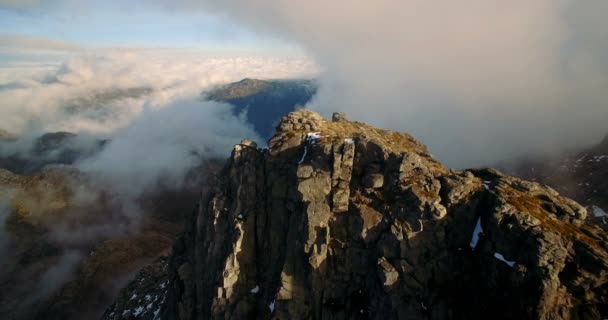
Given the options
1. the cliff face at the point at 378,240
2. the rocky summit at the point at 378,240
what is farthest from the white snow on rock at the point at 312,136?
the rocky summit at the point at 378,240

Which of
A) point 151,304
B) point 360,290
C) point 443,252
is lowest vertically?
point 151,304

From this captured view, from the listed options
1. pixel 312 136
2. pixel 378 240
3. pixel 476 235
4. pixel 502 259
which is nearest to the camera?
pixel 502 259

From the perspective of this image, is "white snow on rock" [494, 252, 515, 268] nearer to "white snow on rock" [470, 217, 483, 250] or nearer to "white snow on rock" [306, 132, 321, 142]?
"white snow on rock" [470, 217, 483, 250]

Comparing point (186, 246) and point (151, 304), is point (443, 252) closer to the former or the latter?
point (186, 246)

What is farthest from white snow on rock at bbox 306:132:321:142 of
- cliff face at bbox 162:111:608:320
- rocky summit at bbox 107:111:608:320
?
rocky summit at bbox 107:111:608:320

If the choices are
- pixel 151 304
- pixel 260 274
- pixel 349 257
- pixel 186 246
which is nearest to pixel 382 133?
pixel 349 257

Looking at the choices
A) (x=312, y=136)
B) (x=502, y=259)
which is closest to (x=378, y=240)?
(x=502, y=259)

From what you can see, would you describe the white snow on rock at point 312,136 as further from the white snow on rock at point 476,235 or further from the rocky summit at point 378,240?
the white snow on rock at point 476,235

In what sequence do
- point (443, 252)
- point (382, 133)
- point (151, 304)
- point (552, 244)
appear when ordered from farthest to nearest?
Result: point (151, 304) → point (382, 133) → point (443, 252) → point (552, 244)

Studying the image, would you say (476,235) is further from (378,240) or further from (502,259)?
(378,240)
